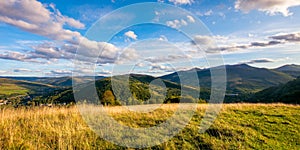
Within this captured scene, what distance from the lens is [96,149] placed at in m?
9.10

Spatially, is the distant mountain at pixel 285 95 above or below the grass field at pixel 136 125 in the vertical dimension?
below

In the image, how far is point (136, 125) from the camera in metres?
12.2

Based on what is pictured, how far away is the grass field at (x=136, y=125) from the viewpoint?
9005mm

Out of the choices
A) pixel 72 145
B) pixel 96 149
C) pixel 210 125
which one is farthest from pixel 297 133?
pixel 72 145

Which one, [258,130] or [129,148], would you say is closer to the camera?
[129,148]

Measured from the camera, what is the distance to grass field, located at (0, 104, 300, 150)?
355 inches

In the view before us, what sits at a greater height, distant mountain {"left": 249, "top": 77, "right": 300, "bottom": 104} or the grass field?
the grass field

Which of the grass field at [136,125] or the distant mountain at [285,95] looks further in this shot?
the distant mountain at [285,95]

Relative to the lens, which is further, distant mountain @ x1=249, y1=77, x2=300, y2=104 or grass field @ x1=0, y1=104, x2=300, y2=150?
distant mountain @ x1=249, y1=77, x2=300, y2=104

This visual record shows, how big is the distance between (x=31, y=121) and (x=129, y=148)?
526 cm

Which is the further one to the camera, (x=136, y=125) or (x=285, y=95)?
(x=285, y=95)

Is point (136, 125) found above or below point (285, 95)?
above

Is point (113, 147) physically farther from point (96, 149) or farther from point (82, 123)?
point (82, 123)

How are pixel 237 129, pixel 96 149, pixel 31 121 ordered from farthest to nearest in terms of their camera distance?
pixel 237 129
pixel 31 121
pixel 96 149
